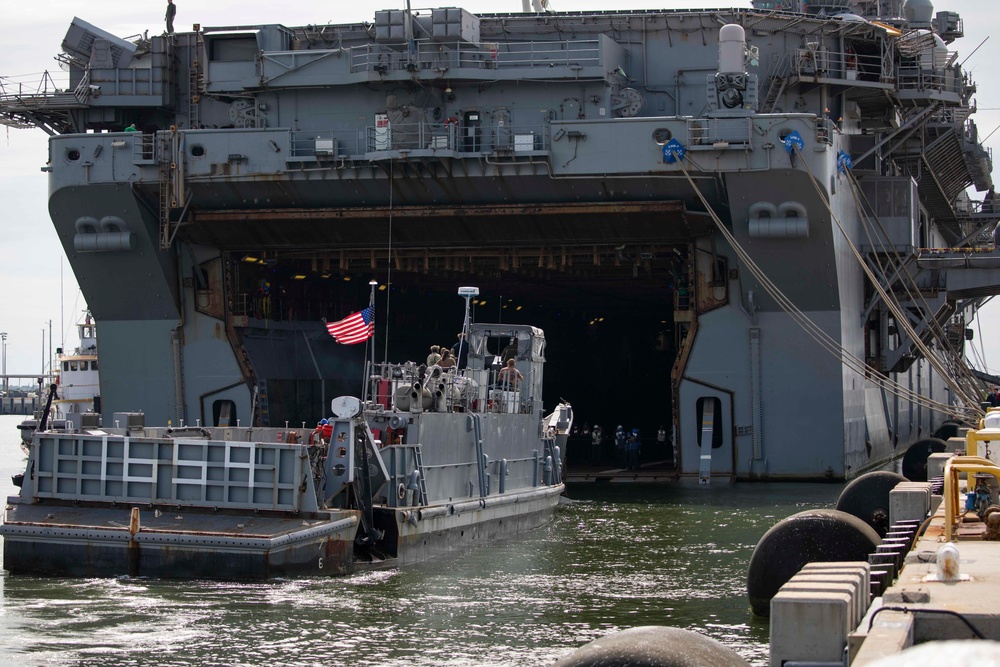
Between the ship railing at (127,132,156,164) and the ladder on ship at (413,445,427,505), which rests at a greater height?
the ship railing at (127,132,156,164)

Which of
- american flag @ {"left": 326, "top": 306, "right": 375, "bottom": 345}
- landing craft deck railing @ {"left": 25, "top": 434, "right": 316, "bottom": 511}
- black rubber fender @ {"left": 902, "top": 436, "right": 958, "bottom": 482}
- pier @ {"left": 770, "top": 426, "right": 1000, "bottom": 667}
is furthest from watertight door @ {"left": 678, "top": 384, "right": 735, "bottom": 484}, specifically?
pier @ {"left": 770, "top": 426, "right": 1000, "bottom": 667}

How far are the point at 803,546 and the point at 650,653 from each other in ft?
25.3

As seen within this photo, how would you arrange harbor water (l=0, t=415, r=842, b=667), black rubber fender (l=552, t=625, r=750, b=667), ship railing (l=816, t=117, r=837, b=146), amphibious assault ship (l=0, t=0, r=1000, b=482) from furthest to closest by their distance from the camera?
amphibious assault ship (l=0, t=0, r=1000, b=482) → ship railing (l=816, t=117, r=837, b=146) → harbor water (l=0, t=415, r=842, b=667) → black rubber fender (l=552, t=625, r=750, b=667)

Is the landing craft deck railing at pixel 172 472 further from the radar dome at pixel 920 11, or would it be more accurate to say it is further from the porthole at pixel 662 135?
the radar dome at pixel 920 11

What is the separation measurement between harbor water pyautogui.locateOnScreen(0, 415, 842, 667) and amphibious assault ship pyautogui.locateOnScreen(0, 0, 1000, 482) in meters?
9.09

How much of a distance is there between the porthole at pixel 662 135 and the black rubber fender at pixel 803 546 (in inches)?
615

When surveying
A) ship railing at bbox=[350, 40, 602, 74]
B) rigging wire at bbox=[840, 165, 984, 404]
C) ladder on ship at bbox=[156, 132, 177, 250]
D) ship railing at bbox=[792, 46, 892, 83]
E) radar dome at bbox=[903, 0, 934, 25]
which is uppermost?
radar dome at bbox=[903, 0, 934, 25]

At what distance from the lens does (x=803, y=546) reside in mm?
14039

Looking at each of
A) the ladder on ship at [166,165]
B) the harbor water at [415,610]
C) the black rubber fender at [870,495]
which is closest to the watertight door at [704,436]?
the harbor water at [415,610]

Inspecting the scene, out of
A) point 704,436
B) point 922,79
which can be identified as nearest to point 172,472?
point 704,436

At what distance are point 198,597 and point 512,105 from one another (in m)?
17.1

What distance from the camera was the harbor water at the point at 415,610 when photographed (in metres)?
13.3

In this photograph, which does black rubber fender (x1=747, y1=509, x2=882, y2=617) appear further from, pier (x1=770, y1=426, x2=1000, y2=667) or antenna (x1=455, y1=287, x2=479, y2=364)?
antenna (x1=455, y1=287, x2=479, y2=364)

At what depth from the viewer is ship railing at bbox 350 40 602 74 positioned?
98.3 ft
